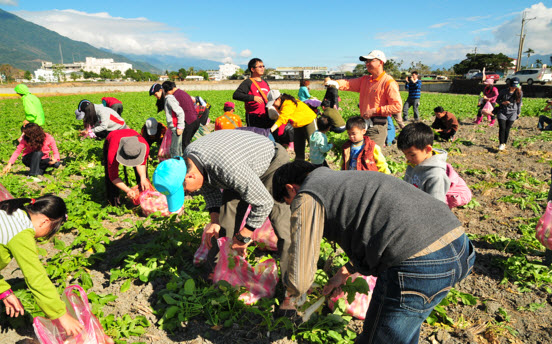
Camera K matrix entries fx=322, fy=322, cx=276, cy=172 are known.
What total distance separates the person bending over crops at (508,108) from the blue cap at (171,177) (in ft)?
26.8

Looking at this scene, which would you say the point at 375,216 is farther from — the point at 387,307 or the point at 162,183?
the point at 162,183

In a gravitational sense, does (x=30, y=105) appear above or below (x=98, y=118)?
above

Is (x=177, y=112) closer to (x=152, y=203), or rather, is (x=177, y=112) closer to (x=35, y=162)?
(x=152, y=203)

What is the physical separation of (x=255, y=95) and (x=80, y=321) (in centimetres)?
407

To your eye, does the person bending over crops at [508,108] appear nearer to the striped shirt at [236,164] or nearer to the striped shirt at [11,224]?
the striped shirt at [236,164]

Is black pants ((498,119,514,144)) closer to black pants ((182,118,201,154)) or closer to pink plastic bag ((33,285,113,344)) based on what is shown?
black pants ((182,118,201,154))

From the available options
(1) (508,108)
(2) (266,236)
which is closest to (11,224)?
Answer: (2) (266,236)

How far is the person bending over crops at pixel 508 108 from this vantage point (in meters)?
7.50

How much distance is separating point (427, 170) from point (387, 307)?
1275 millimetres

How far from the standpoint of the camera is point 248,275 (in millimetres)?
2861

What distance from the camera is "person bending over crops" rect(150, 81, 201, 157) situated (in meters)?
5.49

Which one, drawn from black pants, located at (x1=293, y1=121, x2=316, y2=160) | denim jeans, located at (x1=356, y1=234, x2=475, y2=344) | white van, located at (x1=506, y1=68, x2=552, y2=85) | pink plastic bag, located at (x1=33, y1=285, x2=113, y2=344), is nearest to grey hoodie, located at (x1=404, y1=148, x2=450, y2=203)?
denim jeans, located at (x1=356, y1=234, x2=475, y2=344)

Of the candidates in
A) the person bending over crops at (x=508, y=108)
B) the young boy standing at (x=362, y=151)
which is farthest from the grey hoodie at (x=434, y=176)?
the person bending over crops at (x=508, y=108)

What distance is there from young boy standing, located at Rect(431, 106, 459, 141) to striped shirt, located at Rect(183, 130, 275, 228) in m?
7.75
